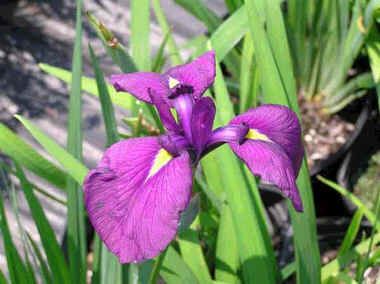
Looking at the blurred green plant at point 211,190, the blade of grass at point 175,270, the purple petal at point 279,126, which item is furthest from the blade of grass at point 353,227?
the purple petal at point 279,126

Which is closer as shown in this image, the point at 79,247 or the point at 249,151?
the point at 249,151

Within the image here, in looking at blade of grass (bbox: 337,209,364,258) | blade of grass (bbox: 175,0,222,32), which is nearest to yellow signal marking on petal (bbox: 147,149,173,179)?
blade of grass (bbox: 337,209,364,258)

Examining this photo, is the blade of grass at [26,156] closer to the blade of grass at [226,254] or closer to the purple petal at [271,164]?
the blade of grass at [226,254]

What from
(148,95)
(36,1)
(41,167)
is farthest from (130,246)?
(36,1)

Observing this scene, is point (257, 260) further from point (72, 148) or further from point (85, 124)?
point (85, 124)

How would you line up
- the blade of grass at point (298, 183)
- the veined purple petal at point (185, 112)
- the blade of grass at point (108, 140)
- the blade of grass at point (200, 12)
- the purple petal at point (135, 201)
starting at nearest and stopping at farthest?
the purple petal at point (135, 201) → the veined purple petal at point (185, 112) → the blade of grass at point (108, 140) → the blade of grass at point (298, 183) → the blade of grass at point (200, 12)

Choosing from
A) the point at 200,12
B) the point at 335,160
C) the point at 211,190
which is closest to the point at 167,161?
the point at 211,190
